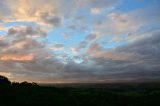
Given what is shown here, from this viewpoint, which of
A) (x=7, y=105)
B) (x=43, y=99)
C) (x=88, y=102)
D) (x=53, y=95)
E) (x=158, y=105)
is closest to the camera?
(x=7, y=105)

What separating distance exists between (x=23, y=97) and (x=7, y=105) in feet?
15.9

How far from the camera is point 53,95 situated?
49.8m

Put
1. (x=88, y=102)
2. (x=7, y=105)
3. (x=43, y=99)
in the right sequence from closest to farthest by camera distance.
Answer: (x=7, y=105) < (x=43, y=99) < (x=88, y=102)

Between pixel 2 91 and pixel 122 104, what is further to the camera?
pixel 122 104

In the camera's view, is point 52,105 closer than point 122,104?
Yes

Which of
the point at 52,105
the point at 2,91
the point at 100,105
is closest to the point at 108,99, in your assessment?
the point at 100,105

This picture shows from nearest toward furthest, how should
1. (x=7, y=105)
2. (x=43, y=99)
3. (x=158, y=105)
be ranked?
1. (x=7, y=105)
2. (x=43, y=99)
3. (x=158, y=105)

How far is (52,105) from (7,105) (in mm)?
8308

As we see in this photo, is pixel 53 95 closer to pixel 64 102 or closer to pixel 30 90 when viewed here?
pixel 64 102

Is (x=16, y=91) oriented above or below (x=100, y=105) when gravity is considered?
above

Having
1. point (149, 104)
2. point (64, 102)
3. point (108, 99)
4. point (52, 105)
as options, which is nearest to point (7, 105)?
point (52, 105)

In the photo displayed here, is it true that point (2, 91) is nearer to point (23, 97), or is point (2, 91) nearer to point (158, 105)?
point (23, 97)

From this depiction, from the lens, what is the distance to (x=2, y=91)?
1977 inches

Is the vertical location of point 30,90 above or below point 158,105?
above
